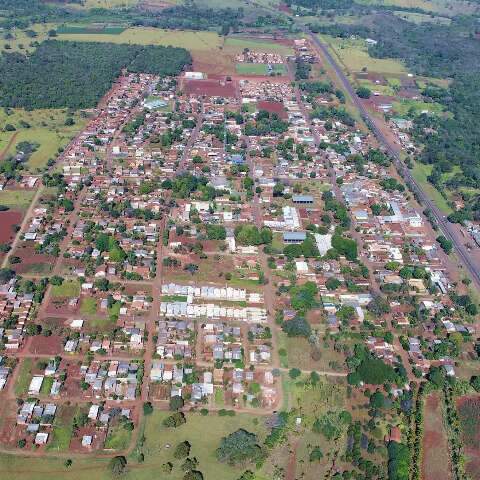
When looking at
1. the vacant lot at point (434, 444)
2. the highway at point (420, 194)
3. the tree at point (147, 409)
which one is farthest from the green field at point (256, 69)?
the tree at point (147, 409)

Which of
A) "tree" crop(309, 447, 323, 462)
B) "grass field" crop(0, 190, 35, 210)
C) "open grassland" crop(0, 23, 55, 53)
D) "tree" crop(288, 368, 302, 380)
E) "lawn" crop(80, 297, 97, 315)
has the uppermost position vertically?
"tree" crop(309, 447, 323, 462)

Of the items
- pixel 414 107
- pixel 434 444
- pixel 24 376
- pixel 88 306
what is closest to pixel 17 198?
pixel 88 306

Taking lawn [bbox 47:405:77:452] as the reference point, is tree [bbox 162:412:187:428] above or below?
above

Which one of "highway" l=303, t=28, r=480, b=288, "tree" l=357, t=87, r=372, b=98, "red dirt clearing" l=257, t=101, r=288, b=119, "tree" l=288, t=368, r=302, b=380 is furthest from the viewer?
"tree" l=357, t=87, r=372, b=98

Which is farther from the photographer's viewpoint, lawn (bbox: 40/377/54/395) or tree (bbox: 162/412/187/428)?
lawn (bbox: 40/377/54/395)

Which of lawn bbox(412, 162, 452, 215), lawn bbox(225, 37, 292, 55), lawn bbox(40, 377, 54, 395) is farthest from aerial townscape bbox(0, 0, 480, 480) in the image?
lawn bbox(225, 37, 292, 55)

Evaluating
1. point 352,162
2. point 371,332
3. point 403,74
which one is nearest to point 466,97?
point 403,74

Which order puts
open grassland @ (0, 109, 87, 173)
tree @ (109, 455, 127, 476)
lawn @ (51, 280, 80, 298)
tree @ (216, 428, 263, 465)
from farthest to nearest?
open grassland @ (0, 109, 87, 173) < lawn @ (51, 280, 80, 298) < tree @ (216, 428, 263, 465) < tree @ (109, 455, 127, 476)

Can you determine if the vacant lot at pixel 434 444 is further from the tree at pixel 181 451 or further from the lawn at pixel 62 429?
the lawn at pixel 62 429

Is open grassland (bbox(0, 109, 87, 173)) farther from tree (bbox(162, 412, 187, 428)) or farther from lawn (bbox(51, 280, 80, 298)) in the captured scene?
tree (bbox(162, 412, 187, 428))

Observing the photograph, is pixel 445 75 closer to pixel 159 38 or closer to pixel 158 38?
pixel 159 38
